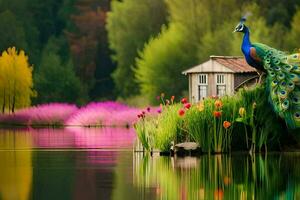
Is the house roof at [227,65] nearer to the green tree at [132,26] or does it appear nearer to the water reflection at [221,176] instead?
the water reflection at [221,176]

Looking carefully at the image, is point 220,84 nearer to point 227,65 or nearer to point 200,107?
point 227,65

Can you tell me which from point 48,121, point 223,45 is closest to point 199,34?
point 223,45

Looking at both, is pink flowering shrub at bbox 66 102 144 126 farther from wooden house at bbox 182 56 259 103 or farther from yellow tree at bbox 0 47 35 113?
wooden house at bbox 182 56 259 103

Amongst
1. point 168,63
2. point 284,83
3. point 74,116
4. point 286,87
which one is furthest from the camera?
point 168,63

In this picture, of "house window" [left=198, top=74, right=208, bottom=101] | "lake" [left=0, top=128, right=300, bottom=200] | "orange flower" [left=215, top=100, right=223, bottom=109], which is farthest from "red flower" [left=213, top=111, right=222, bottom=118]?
"house window" [left=198, top=74, right=208, bottom=101]

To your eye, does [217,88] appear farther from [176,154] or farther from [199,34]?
[199,34]

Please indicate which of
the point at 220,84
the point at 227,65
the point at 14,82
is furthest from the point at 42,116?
the point at 227,65

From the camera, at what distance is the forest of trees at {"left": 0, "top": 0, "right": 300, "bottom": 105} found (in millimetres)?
61094

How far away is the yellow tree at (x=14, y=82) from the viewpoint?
6588 centimetres

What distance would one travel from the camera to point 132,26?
71.9 meters

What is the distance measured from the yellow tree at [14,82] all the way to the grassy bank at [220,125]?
3596 centimetres

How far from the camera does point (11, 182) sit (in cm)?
2277

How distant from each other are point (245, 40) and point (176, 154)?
4368 millimetres

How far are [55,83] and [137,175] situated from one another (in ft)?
176
